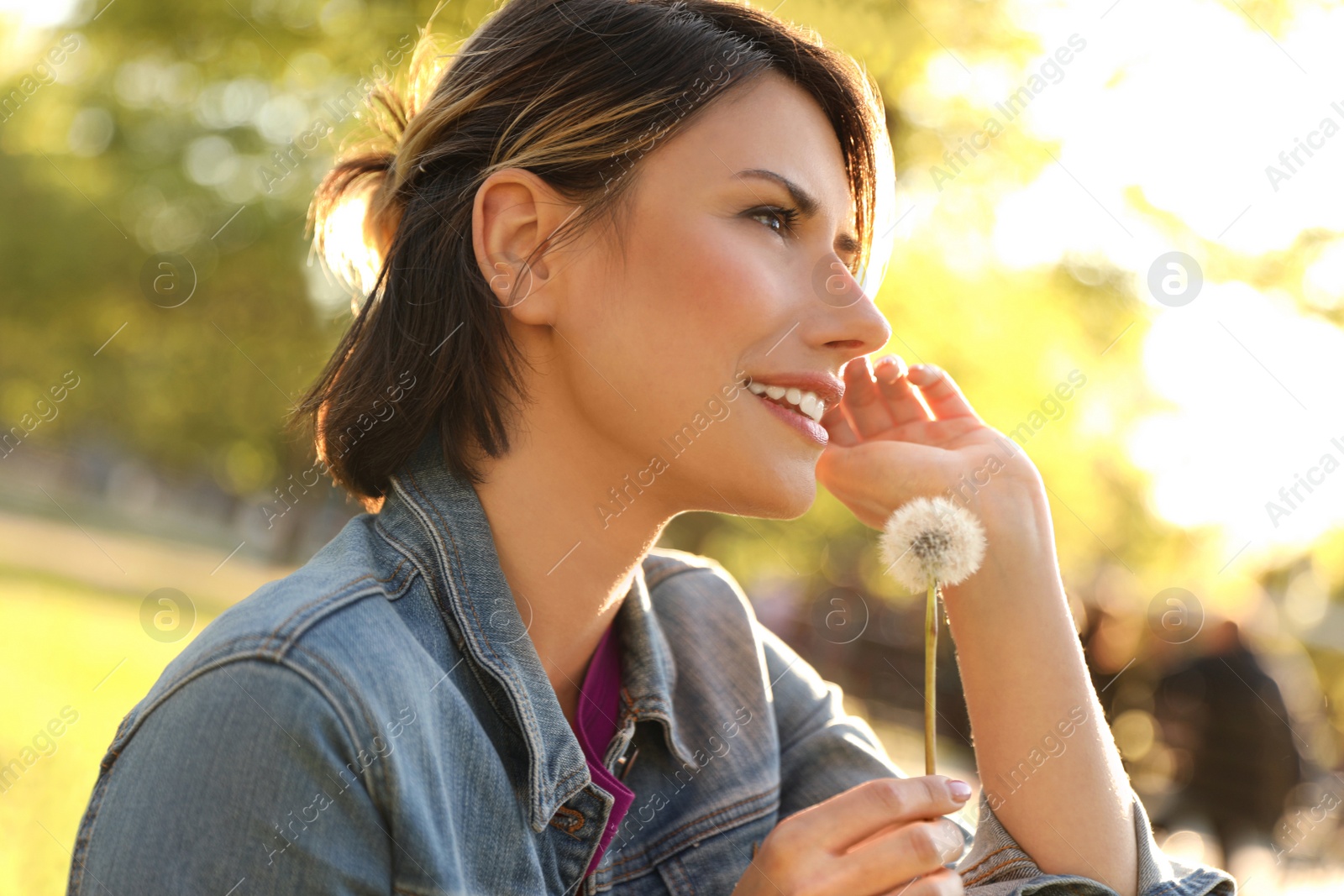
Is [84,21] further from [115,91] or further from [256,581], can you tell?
[256,581]

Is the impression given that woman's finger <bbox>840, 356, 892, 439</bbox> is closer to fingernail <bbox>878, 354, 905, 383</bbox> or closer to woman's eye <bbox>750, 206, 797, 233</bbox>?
fingernail <bbox>878, 354, 905, 383</bbox>

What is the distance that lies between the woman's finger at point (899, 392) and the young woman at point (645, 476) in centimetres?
16

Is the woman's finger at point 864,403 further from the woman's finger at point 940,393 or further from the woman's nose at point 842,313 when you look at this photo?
the woman's nose at point 842,313

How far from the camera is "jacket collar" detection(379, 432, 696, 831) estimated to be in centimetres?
179

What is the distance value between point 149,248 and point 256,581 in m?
5.70

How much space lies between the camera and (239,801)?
1404 mm

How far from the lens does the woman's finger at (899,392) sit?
8.13 feet

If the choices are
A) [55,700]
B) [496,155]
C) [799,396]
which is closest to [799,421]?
[799,396]

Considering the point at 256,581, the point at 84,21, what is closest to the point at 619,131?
the point at 84,21

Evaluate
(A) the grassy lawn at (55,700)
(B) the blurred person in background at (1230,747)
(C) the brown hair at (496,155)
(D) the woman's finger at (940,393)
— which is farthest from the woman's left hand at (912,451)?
(B) the blurred person in background at (1230,747)

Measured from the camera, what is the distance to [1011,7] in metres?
5.88

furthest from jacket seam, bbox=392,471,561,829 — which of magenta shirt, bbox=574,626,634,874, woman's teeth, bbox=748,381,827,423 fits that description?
woman's teeth, bbox=748,381,827,423

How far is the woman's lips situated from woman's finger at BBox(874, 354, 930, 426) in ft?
1.44

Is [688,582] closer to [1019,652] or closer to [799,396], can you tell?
[799,396]
